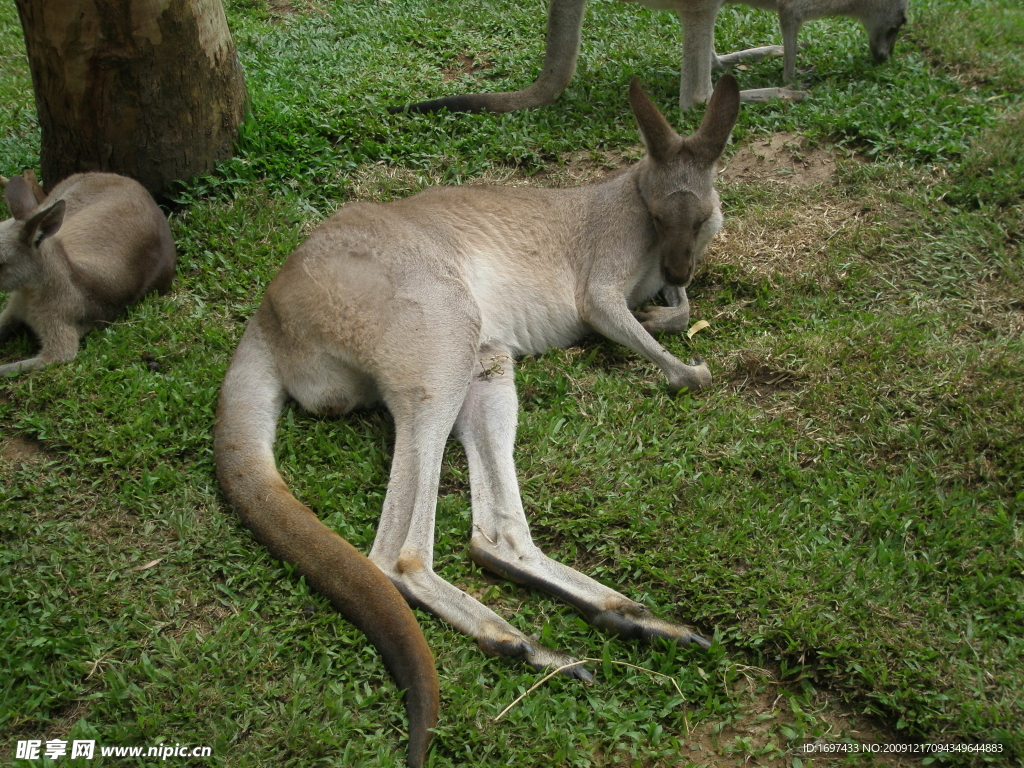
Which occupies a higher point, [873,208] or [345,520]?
[873,208]

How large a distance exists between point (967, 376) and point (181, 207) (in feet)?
14.6

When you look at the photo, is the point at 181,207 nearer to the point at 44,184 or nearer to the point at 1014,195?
the point at 44,184

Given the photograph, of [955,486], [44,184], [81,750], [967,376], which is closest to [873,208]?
[967,376]

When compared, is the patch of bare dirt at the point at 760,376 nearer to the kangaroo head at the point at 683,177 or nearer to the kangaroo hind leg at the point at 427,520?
the kangaroo head at the point at 683,177

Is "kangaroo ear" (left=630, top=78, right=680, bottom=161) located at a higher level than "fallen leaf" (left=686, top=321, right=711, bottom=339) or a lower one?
higher

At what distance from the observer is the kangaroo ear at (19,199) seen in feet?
14.2

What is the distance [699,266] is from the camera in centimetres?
481

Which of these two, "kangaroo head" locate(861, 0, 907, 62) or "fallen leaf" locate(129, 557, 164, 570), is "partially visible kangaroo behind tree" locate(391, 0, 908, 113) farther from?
"fallen leaf" locate(129, 557, 164, 570)

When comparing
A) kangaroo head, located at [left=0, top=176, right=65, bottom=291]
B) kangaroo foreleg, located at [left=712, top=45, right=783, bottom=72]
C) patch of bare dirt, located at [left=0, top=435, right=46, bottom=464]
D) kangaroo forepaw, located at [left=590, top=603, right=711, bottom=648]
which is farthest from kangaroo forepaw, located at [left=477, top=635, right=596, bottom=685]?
kangaroo foreleg, located at [left=712, top=45, right=783, bottom=72]

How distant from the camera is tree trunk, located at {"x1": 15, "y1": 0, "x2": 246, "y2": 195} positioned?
4.60 meters

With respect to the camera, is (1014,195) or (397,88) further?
(397,88)

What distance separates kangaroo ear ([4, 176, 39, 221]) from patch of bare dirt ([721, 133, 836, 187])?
4038 mm

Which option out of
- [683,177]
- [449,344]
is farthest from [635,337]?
[449,344]

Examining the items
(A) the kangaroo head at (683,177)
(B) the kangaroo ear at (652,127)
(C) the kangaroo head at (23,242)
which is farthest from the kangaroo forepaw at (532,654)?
(C) the kangaroo head at (23,242)
